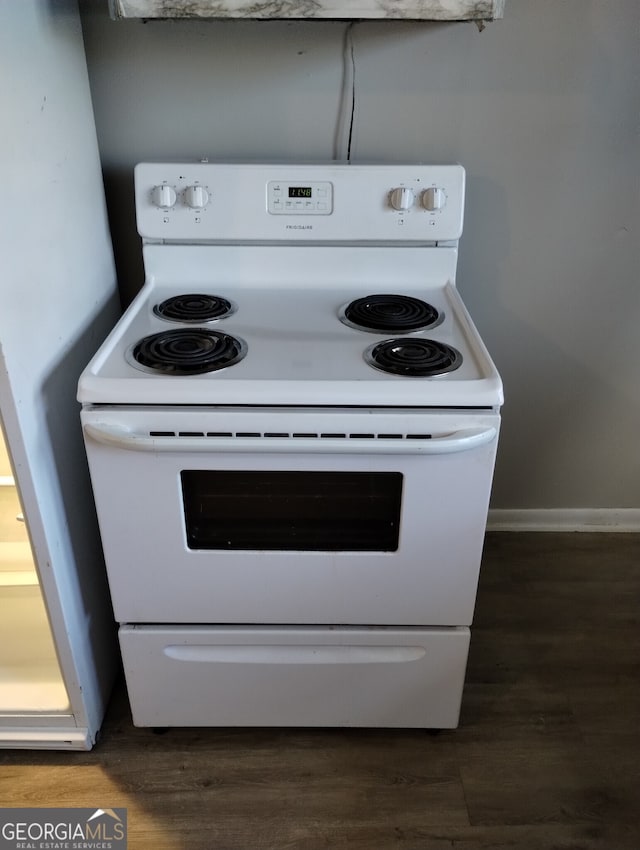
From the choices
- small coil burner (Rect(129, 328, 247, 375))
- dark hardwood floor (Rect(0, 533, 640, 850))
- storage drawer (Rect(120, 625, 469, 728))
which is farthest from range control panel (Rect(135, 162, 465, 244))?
dark hardwood floor (Rect(0, 533, 640, 850))

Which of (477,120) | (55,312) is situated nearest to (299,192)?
(477,120)

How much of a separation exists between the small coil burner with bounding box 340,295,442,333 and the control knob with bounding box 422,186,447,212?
0.65 ft

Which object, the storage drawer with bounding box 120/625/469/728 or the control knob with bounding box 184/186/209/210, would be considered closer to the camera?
the storage drawer with bounding box 120/625/469/728

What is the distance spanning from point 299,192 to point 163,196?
285 mm

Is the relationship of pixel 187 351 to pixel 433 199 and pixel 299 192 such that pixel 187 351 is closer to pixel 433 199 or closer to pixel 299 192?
pixel 299 192

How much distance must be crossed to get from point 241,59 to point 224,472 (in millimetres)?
916

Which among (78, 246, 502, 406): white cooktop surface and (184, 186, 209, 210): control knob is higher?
(184, 186, 209, 210): control knob

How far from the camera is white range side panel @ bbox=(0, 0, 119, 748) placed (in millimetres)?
1141

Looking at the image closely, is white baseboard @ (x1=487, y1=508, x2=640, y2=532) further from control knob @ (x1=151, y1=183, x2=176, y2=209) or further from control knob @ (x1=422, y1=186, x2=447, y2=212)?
control knob @ (x1=151, y1=183, x2=176, y2=209)

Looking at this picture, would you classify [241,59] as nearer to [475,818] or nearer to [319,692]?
[319,692]

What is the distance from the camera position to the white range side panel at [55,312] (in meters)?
1.14

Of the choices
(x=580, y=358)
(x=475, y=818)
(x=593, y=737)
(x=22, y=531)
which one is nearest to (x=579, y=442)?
(x=580, y=358)

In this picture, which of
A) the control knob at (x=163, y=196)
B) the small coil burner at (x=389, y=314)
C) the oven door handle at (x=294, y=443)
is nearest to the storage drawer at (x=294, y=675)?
the oven door handle at (x=294, y=443)

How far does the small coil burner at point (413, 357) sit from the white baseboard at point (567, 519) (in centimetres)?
95
